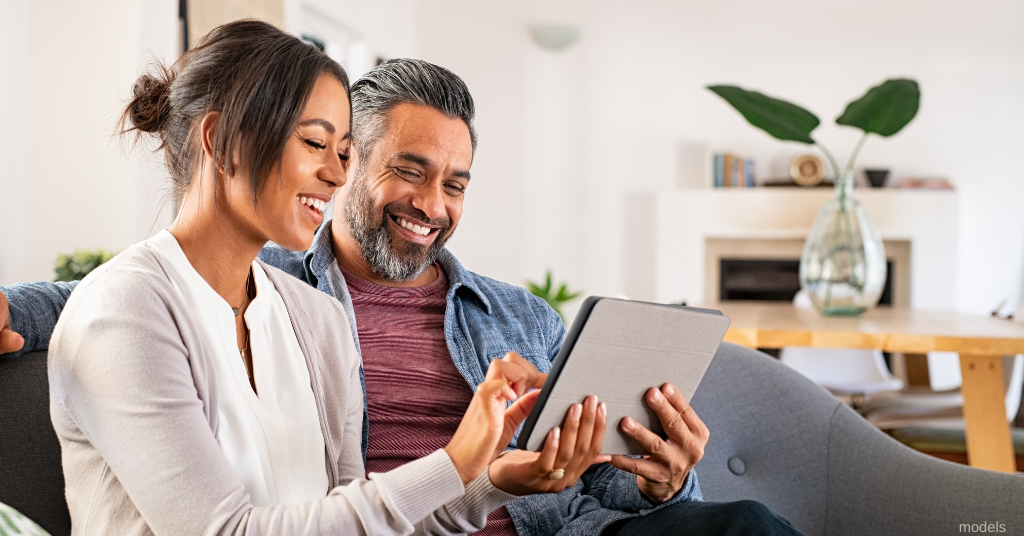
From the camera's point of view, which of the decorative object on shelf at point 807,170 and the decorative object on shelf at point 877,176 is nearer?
the decorative object on shelf at point 877,176

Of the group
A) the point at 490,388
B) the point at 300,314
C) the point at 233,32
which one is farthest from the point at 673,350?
the point at 233,32

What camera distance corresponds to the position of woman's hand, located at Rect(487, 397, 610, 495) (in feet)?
3.26

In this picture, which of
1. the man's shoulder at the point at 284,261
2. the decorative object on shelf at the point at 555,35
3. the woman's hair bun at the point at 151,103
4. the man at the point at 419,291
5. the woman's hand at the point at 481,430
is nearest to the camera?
the woman's hand at the point at 481,430

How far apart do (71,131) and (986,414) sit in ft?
10.2

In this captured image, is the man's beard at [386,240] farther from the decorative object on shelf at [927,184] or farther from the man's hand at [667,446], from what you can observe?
the decorative object on shelf at [927,184]

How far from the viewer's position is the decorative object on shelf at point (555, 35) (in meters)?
5.28

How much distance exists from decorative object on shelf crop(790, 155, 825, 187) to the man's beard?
13.7 ft

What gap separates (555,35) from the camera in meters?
5.30

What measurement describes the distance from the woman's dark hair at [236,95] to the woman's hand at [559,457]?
457mm

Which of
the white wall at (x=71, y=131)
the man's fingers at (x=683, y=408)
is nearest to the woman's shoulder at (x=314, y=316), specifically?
the man's fingers at (x=683, y=408)

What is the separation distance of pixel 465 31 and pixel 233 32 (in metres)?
4.73

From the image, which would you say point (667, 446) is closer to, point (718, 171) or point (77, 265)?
point (77, 265)

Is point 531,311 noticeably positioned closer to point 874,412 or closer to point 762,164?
point 874,412

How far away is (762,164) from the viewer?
5340 millimetres
